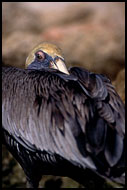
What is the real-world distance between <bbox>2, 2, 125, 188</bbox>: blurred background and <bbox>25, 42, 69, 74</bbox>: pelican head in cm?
139

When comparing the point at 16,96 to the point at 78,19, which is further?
the point at 78,19

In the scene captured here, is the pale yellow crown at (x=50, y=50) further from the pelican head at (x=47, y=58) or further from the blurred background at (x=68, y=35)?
the blurred background at (x=68, y=35)

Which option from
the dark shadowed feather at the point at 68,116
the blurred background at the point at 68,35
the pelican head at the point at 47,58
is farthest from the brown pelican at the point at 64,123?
the blurred background at the point at 68,35

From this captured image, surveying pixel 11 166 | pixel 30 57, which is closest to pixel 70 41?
pixel 30 57

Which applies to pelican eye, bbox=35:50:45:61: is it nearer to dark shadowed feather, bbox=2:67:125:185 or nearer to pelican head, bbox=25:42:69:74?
pelican head, bbox=25:42:69:74

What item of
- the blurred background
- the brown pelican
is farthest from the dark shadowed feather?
the blurred background

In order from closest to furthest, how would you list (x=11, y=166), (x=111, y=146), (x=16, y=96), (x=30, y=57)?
(x=111, y=146)
(x=16, y=96)
(x=30, y=57)
(x=11, y=166)

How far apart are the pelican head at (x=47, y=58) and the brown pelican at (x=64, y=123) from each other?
2.12ft

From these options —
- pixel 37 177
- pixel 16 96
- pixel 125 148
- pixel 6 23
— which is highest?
pixel 6 23

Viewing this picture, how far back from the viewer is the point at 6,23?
19.4 feet

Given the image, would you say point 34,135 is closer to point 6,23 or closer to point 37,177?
point 37,177

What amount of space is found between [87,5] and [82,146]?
308 cm

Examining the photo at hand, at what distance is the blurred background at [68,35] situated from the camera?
5656 millimetres

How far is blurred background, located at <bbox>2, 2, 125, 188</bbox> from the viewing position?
5656mm
